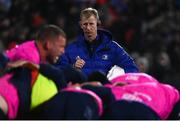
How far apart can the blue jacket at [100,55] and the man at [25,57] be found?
1869mm

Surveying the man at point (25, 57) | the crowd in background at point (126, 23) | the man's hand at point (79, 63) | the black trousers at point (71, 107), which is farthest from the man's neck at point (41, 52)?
the crowd in background at point (126, 23)

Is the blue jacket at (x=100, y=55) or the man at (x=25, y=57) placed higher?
the man at (x=25, y=57)

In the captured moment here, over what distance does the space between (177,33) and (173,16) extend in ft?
2.64

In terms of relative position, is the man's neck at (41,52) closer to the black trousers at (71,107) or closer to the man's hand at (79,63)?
the black trousers at (71,107)

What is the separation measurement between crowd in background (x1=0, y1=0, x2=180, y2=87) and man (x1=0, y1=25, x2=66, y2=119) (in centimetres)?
661

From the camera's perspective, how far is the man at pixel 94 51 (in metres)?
8.82

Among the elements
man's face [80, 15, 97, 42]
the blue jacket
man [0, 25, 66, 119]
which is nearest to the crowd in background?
the blue jacket

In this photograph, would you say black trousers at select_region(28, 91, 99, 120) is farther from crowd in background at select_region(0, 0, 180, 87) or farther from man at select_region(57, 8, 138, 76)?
crowd in background at select_region(0, 0, 180, 87)

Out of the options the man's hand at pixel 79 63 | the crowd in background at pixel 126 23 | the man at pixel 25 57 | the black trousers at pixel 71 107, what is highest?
the man at pixel 25 57

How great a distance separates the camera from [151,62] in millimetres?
14039

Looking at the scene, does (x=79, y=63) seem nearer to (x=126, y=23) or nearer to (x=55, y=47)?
(x=55, y=47)

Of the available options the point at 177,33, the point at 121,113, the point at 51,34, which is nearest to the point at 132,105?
→ the point at 121,113

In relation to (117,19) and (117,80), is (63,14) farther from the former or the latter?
(117,80)

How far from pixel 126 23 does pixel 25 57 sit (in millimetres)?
8230
